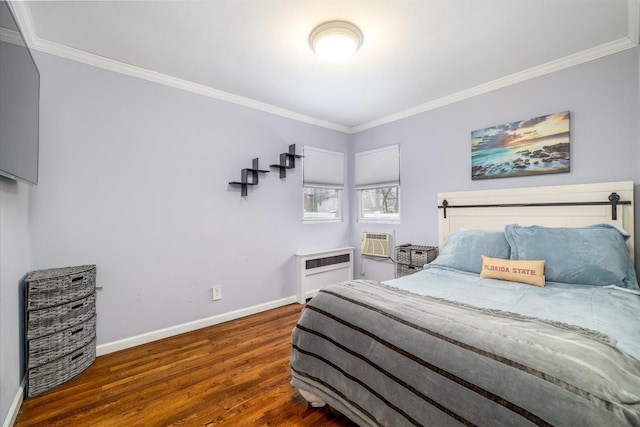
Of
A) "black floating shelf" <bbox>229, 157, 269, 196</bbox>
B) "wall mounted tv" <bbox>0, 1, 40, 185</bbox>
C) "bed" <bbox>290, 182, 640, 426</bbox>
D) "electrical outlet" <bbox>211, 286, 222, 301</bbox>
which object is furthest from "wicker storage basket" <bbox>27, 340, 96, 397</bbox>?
"black floating shelf" <bbox>229, 157, 269, 196</bbox>

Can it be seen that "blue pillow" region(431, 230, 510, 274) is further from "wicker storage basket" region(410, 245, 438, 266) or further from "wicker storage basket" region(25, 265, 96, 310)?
"wicker storage basket" region(25, 265, 96, 310)

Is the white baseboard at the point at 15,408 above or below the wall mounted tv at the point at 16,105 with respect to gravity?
below

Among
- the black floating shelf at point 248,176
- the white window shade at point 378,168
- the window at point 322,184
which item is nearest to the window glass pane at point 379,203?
the white window shade at point 378,168

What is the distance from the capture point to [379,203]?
4047 mm

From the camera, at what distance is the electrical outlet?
9.72 feet

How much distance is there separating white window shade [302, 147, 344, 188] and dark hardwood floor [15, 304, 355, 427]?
7.02 feet

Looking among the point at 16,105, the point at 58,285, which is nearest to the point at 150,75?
the point at 16,105

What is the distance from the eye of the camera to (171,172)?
2719 millimetres

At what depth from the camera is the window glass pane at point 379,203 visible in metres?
3.86

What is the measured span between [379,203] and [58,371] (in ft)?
12.0

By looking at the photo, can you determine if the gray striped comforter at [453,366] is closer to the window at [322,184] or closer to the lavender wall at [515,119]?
the lavender wall at [515,119]

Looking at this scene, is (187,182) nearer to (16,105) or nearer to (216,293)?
(216,293)

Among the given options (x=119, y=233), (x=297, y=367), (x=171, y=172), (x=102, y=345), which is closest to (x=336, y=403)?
(x=297, y=367)

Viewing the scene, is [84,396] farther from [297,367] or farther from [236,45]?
[236,45]
